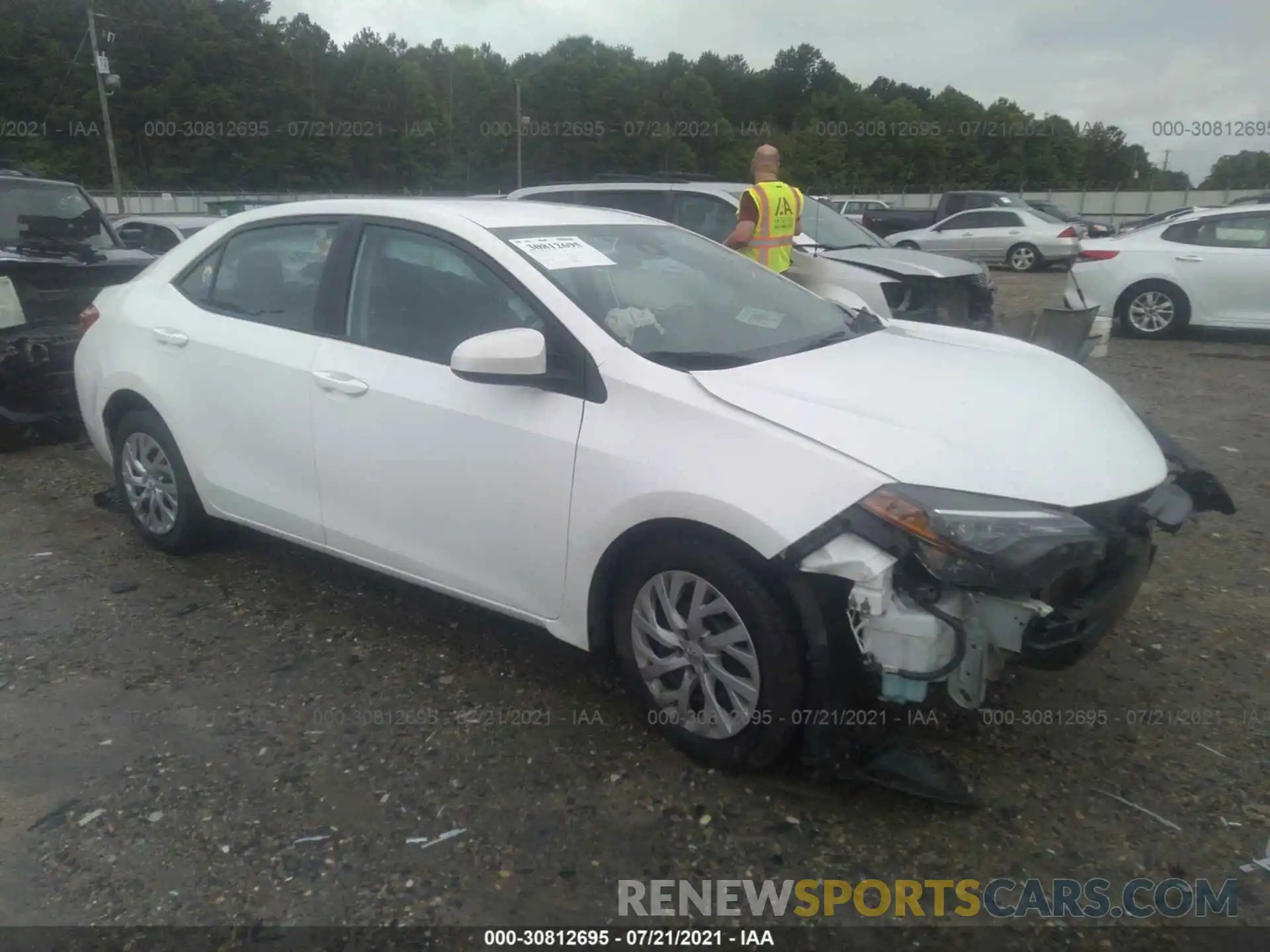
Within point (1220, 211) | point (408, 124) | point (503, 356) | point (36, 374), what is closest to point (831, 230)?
point (1220, 211)

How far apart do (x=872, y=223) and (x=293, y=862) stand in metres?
27.0

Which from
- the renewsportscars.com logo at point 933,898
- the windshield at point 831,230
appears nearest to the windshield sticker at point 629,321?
the renewsportscars.com logo at point 933,898

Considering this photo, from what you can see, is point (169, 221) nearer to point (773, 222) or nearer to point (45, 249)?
point (45, 249)

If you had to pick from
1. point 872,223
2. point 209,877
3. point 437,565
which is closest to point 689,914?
point 209,877

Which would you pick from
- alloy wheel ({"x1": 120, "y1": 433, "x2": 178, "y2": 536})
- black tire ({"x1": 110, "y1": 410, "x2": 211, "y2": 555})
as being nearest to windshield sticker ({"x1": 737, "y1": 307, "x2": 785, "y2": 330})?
black tire ({"x1": 110, "y1": 410, "x2": 211, "y2": 555})

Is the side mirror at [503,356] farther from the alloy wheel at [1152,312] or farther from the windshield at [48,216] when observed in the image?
the alloy wheel at [1152,312]

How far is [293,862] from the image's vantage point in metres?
2.69

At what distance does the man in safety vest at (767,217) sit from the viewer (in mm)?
6562

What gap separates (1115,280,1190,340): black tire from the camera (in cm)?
1090

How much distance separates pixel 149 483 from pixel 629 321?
2.71 meters

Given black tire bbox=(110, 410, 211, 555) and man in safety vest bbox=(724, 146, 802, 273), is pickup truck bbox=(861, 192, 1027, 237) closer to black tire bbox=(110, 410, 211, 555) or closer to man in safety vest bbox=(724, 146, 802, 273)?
man in safety vest bbox=(724, 146, 802, 273)

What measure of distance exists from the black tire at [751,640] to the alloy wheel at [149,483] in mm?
2556

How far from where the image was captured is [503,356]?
3062mm

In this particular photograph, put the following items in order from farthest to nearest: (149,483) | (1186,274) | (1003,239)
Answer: (1003,239), (1186,274), (149,483)
